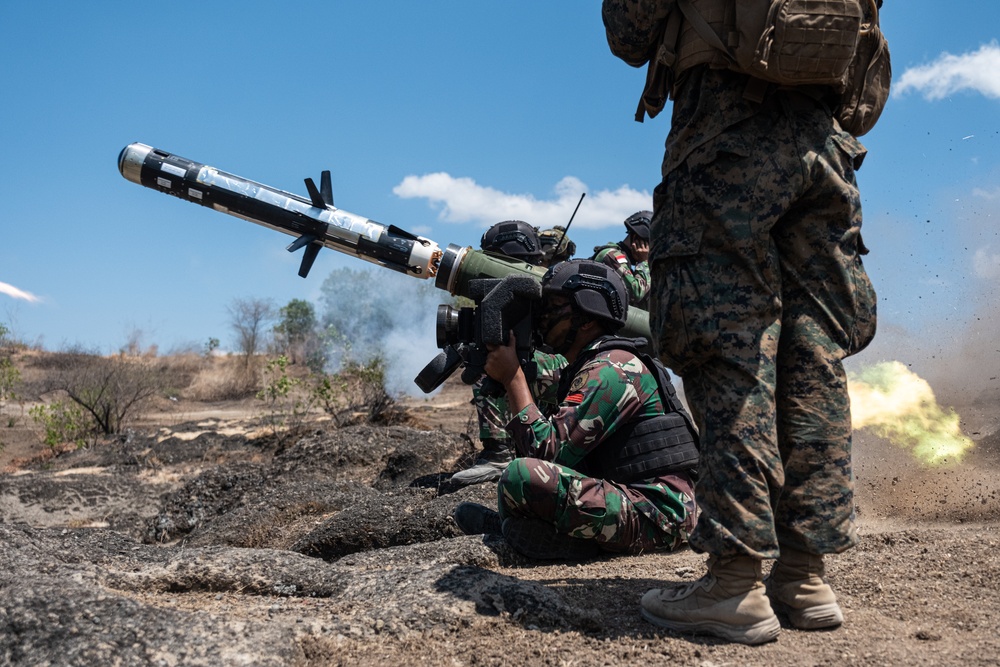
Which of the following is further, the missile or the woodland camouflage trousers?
the missile

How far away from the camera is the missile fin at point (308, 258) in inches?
280

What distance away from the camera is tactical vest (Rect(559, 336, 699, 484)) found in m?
3.62

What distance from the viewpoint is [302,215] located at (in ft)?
23.0

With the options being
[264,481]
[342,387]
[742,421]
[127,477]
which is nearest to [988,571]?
[742,421]

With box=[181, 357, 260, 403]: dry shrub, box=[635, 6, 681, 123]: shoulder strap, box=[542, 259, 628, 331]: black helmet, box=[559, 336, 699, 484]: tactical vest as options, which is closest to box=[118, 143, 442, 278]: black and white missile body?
box=[542, 259, 628, 331]: black helmet

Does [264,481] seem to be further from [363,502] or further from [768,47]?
[768,47]

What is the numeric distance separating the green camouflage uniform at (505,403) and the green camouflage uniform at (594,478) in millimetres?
2187

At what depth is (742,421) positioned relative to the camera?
2.44 metres

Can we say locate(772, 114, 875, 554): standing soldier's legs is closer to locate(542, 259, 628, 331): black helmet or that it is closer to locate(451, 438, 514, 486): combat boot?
locate(542, 259, 628, 331): black helmet

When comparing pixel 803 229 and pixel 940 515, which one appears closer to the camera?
pixel 803 229

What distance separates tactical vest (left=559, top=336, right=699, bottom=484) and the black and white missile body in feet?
11.1

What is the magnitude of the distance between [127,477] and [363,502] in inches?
175

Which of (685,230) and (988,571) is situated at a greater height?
(685,230)

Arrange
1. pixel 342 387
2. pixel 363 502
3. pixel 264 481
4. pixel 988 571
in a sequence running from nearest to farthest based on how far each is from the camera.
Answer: pixel 988 571 → pixel 363 502 → pixel 264 481 → pixel 342 387
